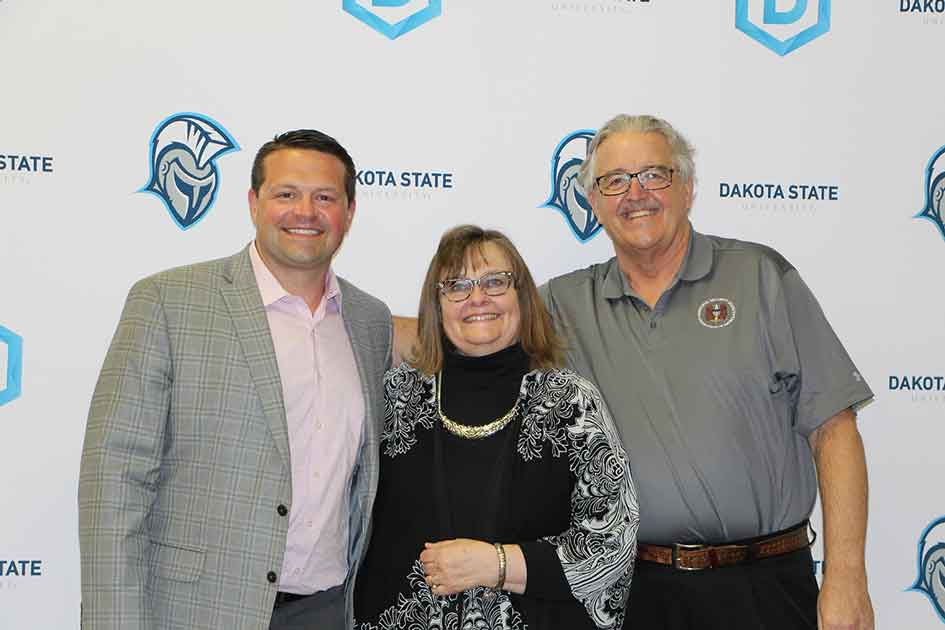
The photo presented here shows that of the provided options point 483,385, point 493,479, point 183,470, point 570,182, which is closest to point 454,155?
point 570,182

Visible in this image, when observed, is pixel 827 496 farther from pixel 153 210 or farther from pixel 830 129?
pixel 153 210

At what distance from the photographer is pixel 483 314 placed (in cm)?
211

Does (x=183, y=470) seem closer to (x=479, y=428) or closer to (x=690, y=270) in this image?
(x=479, y=428)

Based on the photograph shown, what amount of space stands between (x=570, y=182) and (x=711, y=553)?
4.21 ft

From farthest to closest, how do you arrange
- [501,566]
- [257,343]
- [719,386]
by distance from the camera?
[719,386] < [257,343] < [501,566]

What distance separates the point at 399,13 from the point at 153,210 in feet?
3.29

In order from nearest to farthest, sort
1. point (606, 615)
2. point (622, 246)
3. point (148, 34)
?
point (606, 615) → point (622, 246) → point (148, 34)

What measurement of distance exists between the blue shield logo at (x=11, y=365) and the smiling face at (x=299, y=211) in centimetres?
102

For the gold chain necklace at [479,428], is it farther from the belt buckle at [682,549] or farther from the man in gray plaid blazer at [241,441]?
the belt buckle at [682,549]

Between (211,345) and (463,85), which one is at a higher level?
(463,85)

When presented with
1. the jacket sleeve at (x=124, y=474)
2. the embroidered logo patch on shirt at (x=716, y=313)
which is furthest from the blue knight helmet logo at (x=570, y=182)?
the jacket sleeve at (x=124, y=474)

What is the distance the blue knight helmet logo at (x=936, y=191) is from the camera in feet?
9.82

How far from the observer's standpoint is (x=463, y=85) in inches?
111

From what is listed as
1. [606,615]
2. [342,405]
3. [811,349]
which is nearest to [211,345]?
[342,405]
